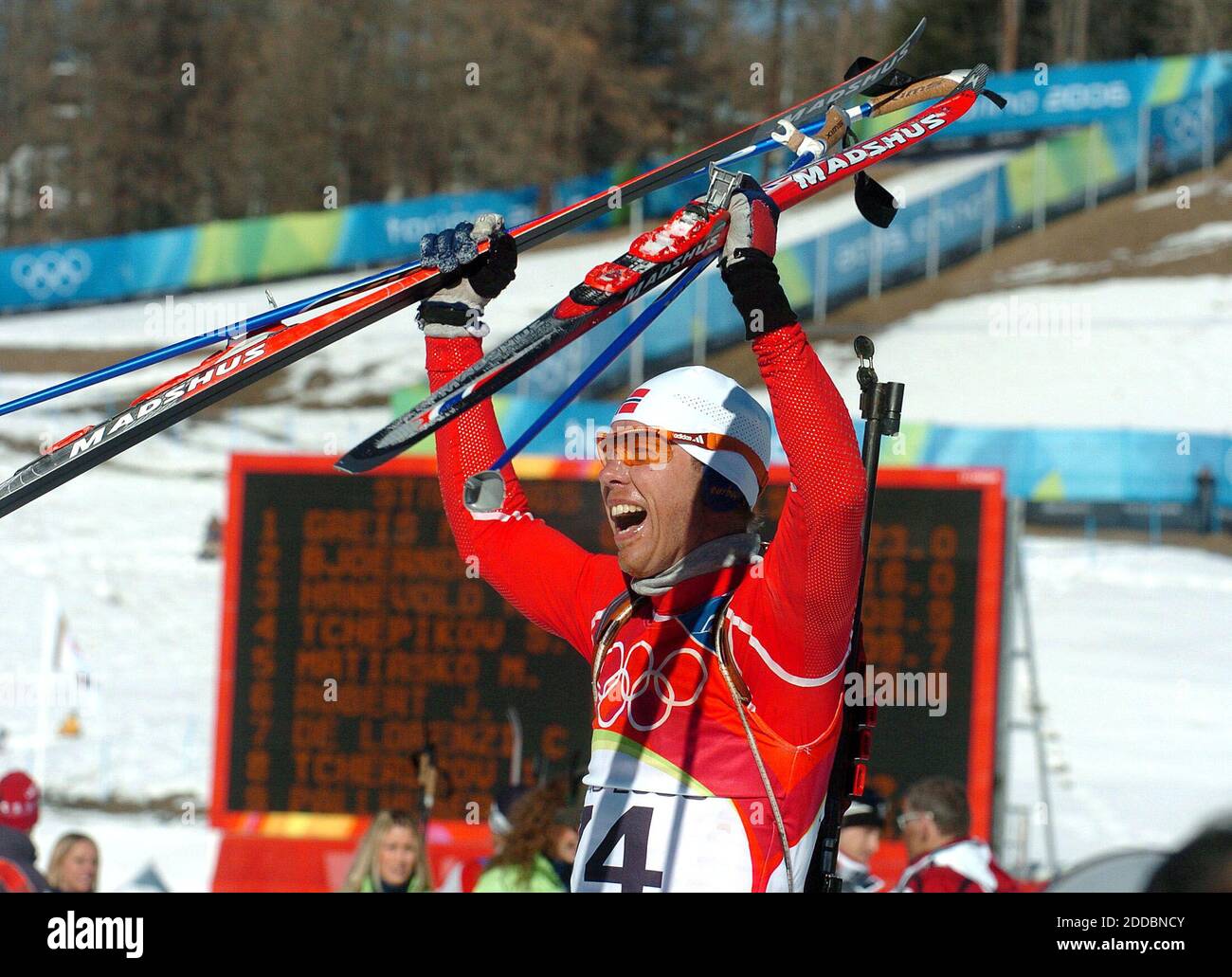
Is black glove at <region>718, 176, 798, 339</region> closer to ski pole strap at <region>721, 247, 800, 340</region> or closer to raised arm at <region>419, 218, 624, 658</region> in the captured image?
ski pole strap at <region>721, 247, 800, 340</region>

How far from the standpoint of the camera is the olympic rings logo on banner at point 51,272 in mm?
31297

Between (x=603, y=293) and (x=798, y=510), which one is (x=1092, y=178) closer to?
(x=603, y=293)

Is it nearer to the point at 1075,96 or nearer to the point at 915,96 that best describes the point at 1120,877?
the point at 915,96

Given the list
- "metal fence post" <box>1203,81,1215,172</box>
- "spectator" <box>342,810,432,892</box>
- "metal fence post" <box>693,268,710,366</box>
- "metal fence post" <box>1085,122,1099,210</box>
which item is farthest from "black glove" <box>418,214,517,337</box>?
"metal fence post" <box>1203,81,1215,172</box>

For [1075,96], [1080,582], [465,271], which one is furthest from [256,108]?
[465,271]

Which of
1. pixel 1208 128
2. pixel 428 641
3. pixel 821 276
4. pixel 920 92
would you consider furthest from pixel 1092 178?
pixel 920 92

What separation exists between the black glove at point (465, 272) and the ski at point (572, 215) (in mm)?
54

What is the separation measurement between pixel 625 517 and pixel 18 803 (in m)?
3.95

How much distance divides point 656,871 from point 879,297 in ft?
79.3

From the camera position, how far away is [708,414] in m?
2.71

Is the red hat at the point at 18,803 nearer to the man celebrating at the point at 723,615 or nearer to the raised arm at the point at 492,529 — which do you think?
the raised arm at the point at 492,529

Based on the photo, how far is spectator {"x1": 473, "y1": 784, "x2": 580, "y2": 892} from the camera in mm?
5164

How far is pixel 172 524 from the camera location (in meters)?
18.9

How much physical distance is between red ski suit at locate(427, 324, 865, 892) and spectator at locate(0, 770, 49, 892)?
2773 mm
